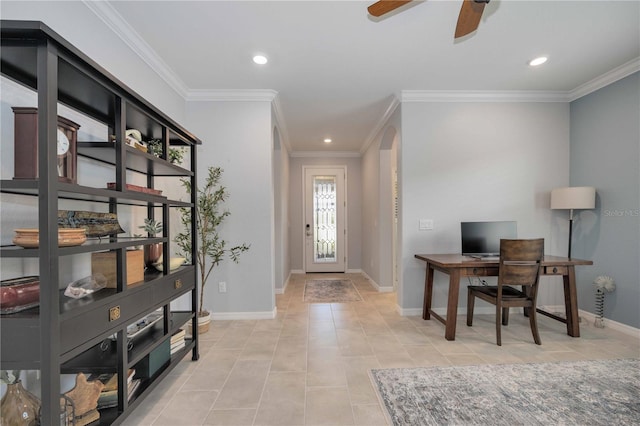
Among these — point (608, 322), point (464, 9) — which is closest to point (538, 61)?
point (464, 9)

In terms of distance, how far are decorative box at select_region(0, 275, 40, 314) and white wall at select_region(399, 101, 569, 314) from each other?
3204 millimetres

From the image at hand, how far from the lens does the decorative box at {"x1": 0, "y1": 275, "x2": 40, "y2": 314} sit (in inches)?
43.9

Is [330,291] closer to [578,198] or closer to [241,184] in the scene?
[241,184]

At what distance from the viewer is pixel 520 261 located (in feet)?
8.69

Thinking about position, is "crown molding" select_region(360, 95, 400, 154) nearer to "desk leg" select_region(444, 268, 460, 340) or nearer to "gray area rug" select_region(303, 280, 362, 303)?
"desk leg" select_region(444, 268, 460, 340)

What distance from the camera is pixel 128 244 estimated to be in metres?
1.51

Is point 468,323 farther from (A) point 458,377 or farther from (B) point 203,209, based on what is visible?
(B) point 203,209

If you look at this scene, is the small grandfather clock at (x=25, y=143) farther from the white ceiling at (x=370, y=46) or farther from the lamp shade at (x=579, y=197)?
the lamp shade at (x=579, y=197)

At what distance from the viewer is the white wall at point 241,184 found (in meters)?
3.42

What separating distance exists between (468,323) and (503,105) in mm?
2620

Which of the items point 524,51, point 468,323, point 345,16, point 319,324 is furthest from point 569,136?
point 319,324

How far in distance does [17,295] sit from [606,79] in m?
4.99

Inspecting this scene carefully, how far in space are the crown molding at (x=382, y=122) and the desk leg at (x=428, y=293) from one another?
6.64 feet

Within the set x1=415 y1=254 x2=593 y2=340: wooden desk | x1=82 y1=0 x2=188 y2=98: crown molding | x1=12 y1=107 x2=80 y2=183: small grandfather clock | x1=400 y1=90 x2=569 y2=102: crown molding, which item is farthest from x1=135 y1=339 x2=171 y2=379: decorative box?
x1=400 y1=90 x2=569 y2=102: crown molding
